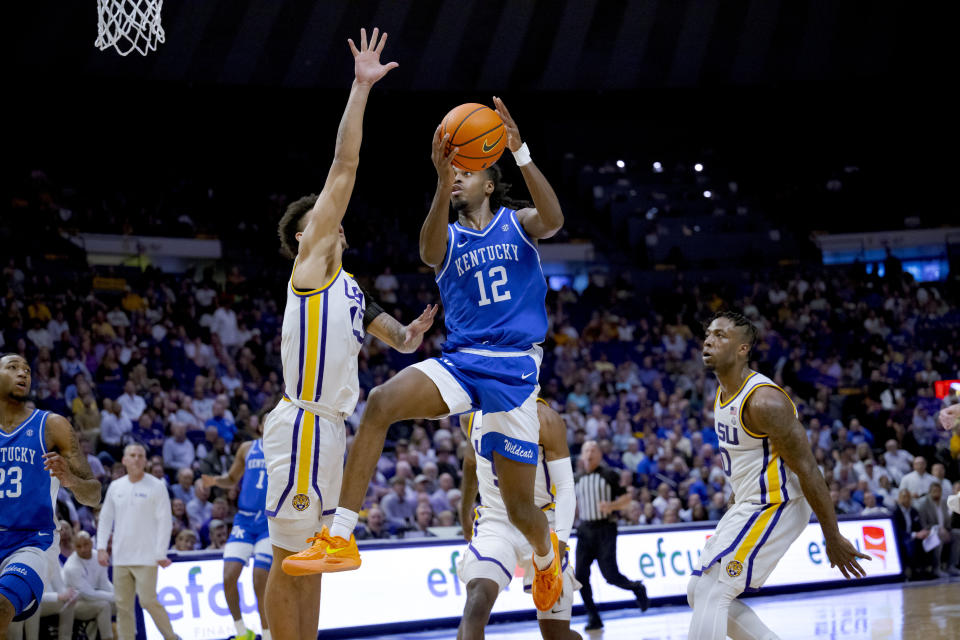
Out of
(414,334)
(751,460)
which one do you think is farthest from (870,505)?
(414,334)

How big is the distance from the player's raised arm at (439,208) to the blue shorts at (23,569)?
2.70 meters

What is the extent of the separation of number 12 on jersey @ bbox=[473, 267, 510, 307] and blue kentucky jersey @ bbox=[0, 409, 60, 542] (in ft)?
9.01

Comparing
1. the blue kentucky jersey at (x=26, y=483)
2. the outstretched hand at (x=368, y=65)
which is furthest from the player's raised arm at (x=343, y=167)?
the blue kentucky jersey at (x=26, y=483)

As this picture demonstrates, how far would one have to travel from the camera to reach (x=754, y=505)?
5742 millimetres

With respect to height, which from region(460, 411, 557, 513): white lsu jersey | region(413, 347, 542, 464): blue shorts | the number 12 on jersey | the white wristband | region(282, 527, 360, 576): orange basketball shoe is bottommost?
region(282, 527, 360, 576): orange basketball shoe

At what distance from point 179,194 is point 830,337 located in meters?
14.4

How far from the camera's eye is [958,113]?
88.7 feet

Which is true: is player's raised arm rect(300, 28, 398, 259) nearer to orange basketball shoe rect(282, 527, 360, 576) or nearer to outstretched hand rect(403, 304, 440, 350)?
outstretched hand rect(403, 304, 440, 350)

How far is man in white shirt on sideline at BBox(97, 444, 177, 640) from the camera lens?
9172 millimetres

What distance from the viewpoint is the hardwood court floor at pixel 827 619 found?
9383mm

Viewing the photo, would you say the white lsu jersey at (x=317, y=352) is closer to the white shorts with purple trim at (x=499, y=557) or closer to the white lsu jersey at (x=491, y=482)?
the white lsu jersey at (x=491, y=482)

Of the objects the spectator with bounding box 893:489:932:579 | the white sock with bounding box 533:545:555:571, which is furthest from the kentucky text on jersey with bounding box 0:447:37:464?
the spectator with bounding box 893:489:932:579

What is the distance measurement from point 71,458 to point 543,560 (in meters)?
2.79

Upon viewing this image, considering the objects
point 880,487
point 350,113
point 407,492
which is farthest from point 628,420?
point 350,113
